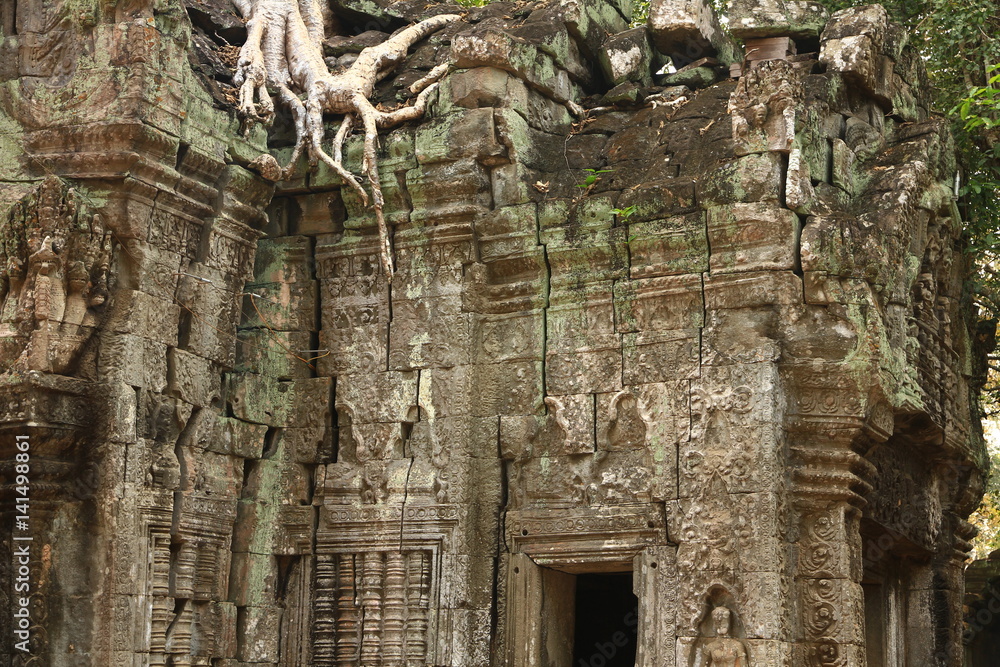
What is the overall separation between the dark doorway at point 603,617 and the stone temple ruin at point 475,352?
7.14 ft

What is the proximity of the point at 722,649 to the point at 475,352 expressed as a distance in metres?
2.85

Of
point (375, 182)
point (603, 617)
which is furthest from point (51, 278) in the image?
point (603, 617)

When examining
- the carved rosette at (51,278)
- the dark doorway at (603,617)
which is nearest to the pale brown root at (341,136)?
the carved rosette at (51,278)

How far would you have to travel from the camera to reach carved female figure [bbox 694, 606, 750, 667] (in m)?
8.98

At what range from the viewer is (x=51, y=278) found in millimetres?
9273

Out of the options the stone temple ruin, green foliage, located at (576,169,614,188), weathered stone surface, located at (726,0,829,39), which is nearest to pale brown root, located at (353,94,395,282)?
the stone temple ruin

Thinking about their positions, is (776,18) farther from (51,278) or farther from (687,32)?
(51,278)

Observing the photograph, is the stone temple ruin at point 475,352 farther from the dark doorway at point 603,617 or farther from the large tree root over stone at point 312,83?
the dark doorway at point 603,617

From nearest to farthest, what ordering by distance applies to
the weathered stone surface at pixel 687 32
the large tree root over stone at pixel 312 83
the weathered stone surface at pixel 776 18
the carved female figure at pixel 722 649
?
the carved female figure at pixel 722 649 → the large tree root over stone at pixel 312 83 → the weathered stone surface at pixel 776 18 → the weathered stone surface at pixel 687 32

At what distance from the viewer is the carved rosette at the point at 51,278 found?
9211 millimetres

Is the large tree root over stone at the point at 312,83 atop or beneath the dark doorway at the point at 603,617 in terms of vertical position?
atop

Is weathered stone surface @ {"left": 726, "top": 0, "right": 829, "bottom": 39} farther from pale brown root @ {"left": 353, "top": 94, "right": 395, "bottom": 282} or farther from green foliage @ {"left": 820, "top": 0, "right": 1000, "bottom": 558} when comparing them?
pale brown root @ {"left": 353, "top": 94, "right": 395, "bottom": 282}

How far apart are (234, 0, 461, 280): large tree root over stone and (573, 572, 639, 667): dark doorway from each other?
3902 millimetres

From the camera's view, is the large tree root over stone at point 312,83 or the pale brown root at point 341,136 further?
the pale brown root at point 341,136
